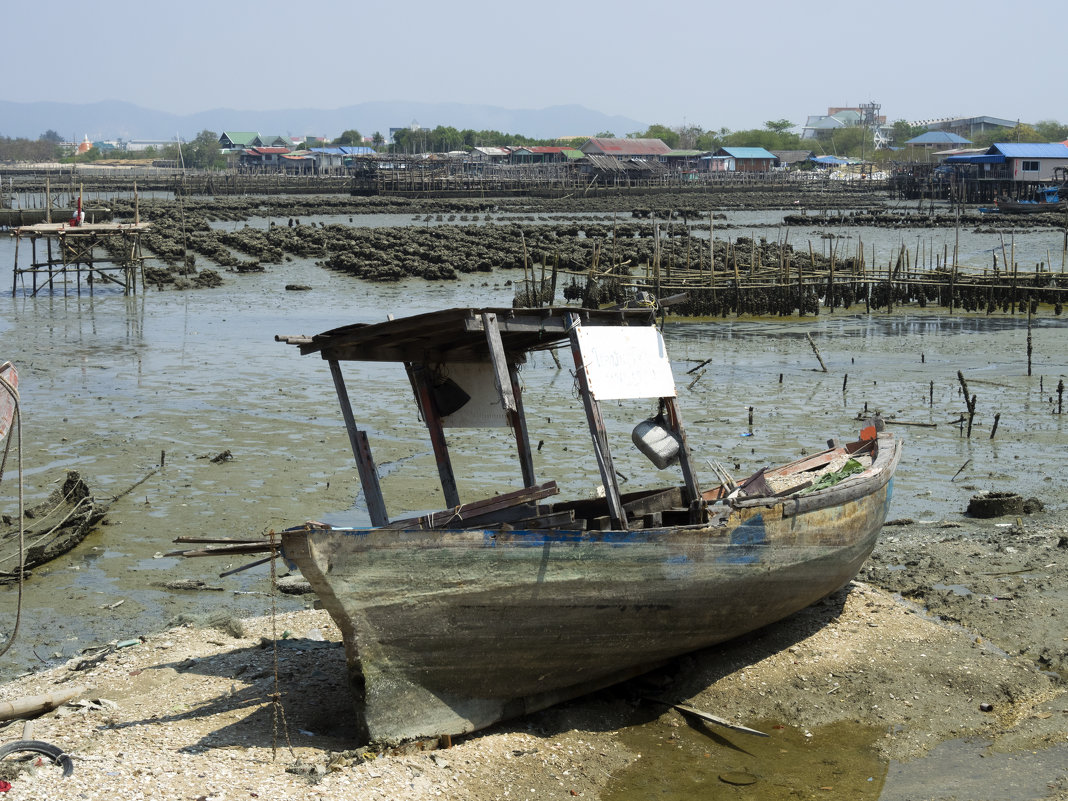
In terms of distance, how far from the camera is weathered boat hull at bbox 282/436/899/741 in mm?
6016

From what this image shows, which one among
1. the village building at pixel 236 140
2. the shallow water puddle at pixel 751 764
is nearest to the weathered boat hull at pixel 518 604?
the shallow water puddle at pixel 751 764

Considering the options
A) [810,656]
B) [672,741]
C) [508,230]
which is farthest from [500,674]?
[508,230]

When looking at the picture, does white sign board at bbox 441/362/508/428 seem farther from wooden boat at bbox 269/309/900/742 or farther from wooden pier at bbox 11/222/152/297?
wooden pier at bbox 11/222/152/297

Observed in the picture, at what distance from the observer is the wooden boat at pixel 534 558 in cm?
610

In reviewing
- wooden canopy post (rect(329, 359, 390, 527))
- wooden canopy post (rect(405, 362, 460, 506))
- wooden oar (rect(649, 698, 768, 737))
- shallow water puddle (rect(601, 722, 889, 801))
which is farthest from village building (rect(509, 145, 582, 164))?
shallow water puddle (rect(601, 722, 889, 801))

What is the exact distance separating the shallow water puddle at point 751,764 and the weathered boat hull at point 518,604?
2.06 ft

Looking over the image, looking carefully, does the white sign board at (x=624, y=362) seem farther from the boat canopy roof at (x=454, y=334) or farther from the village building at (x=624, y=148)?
the village building at (x=624, y=148)

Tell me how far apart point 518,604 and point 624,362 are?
1.76m

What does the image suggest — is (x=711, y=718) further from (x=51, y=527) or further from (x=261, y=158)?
(x=261, y=158)

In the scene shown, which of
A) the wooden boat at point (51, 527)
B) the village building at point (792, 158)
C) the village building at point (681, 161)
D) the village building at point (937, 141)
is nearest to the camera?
the wooden boat at point (51, 527)

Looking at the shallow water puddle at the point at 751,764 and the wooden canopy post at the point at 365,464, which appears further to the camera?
the wooden canopy post at the point at 365,464

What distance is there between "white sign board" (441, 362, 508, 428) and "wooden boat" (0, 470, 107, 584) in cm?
384

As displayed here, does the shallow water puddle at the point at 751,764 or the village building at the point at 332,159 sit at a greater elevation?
the village building at the point at 332,159

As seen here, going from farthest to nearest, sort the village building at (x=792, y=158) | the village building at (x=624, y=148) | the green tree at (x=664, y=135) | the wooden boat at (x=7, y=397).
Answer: the green tree at (x=664, y=135), the village building at (x=792, y=158), the village building at (x=624, y=148), the wooden boat at (x=7, y=397)
